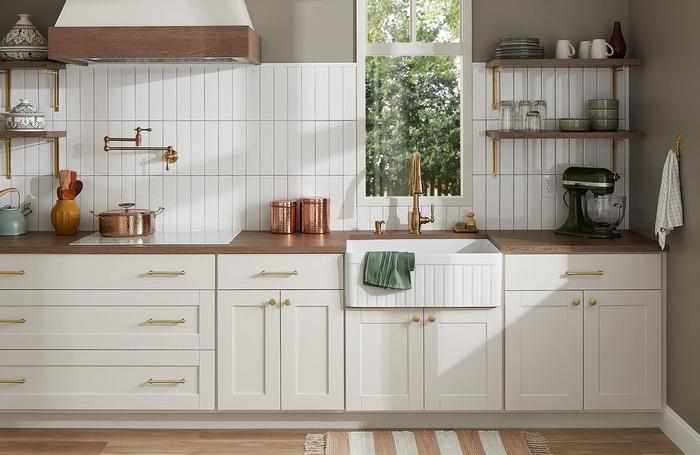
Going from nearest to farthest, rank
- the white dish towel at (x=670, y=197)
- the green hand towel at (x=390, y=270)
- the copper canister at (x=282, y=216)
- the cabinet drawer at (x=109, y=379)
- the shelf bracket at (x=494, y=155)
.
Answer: the white dish towel at (x=670, y=197) → the green hand towel at (x=390, y=270) → the cabinet drawer at (x=109, y=379) → the copper canister at (x=282, y=216) → the shelf bracket at (x=494, y=155)

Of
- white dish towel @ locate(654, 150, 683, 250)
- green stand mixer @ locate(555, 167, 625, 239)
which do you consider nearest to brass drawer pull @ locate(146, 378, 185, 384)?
green stand mixer @ locate(555, 167, 625, 239)

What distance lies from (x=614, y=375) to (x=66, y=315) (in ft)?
8.11

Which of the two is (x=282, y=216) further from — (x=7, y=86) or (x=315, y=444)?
(x=7, y=86)

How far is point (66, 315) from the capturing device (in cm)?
405

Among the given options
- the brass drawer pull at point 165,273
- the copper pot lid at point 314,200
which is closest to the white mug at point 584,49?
the copper pot lid at point 314,200

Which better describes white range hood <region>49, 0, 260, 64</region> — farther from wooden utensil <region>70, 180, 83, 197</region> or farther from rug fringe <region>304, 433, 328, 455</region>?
rug fringe <region>304, 433, 328, 455</region>

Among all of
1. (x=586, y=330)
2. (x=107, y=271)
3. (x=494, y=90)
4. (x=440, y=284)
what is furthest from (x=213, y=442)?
(x=494, y=90)

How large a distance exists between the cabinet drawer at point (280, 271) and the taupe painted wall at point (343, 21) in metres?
1.12

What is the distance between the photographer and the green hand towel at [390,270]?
3955 mm

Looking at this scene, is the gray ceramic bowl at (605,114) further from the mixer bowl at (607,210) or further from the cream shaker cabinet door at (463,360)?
the cream shaker cabinet door at (463,360)

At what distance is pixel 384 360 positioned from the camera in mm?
4066

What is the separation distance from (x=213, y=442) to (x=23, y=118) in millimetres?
1820

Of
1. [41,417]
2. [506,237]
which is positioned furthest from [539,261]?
[41,417]

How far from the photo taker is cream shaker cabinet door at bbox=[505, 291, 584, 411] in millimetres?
4047
